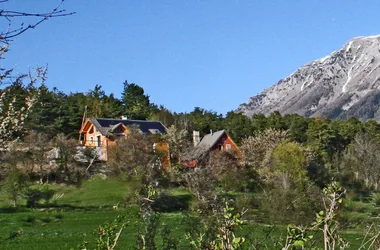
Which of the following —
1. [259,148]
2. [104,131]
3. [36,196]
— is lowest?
[36,196]

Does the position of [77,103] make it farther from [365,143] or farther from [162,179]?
[365,143]

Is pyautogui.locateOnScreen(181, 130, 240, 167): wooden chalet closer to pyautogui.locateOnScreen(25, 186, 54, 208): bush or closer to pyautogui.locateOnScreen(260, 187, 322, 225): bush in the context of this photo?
pyautogui.locateOnScreen(25, 186, 54, 208): bush

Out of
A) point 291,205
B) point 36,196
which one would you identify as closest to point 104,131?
point 36,196

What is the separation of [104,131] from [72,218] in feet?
70.0

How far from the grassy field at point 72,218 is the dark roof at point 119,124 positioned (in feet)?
30.3

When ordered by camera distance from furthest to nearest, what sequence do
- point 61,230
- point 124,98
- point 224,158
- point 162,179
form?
1. point 124,98
2. point 224,158
3. point 162,179
4. point 61,230

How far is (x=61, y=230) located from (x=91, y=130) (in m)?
29.0

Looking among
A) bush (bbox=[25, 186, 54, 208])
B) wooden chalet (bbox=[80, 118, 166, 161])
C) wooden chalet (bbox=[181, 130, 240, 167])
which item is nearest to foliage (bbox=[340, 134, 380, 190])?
wooden chalet (bbox=[181, 130, 240, 167])

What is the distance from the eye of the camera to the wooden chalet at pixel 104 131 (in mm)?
47688

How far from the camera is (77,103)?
2333 inches

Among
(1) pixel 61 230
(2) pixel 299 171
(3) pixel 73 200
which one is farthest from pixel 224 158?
(1) pixel 61 230

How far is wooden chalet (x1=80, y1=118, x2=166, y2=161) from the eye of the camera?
156 ft

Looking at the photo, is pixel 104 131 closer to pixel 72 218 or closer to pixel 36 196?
pixel 36 196

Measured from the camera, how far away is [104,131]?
160ft
